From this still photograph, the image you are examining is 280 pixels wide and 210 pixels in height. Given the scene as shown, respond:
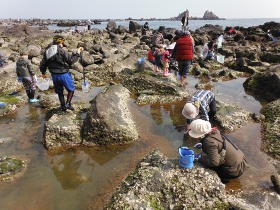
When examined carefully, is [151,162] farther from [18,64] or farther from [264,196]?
[18,64]

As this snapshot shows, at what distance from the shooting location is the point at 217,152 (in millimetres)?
4645

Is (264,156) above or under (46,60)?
under

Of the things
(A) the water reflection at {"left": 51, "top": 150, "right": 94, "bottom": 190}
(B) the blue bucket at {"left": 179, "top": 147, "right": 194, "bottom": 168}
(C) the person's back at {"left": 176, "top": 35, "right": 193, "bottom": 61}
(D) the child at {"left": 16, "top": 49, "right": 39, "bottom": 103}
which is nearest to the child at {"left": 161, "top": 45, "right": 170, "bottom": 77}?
(C) the person's back at {"left": 176, "top": 35, "right": 193, "bottom": 61}

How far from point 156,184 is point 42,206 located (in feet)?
7.39

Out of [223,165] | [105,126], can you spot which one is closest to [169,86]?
[105,126]

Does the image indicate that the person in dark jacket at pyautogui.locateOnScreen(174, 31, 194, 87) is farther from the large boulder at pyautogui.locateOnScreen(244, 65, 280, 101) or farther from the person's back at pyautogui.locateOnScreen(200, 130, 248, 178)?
the person's back at pyautogui.locateOnScreen(200, 130, 248, 178)

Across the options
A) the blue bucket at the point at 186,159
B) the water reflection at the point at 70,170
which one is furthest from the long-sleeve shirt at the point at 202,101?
the water reflection at the point at 70,170

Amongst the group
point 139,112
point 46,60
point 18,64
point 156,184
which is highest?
point 46,60

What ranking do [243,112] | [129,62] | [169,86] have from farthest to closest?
[129,62]
[169,86]
[243,112]

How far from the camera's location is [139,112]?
9.05m

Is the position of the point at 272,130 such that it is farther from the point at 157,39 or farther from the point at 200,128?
the point at 157,39

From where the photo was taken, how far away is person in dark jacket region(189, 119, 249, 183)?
4625mm

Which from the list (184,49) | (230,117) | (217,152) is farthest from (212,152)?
(184,49)

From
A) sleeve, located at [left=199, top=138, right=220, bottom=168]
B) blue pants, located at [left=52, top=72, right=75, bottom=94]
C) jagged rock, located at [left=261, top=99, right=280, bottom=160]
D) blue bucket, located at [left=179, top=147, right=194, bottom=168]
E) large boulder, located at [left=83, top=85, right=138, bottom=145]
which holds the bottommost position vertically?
jagged rock, located at [left=261, top=99, right=280, bottom=160]
